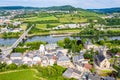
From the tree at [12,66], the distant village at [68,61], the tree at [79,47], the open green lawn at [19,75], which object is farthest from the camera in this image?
the tree at [79,47]

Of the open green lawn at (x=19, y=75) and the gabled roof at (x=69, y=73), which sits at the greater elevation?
the gabled roof at (x=69, y=73)

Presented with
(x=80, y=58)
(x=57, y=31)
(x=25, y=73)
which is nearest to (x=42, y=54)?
Result: (x=80, y=58)

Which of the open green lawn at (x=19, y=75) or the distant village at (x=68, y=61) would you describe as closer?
the open green lawn at (x=19, y=75)

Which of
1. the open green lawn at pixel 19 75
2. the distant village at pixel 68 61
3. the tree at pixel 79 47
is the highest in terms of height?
the tree at pixel 79 47

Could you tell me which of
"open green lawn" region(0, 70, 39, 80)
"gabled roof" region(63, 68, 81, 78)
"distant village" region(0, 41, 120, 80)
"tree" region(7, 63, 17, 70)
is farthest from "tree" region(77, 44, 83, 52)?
"tree" region(7, 63, 17, 70)

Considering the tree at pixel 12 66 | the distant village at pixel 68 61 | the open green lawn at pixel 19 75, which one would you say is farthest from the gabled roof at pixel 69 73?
the tree at pixel 12 66

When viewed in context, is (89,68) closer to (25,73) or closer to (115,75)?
(115,75)

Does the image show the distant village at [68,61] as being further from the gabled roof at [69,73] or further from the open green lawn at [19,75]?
the open green lawn at [19,75]

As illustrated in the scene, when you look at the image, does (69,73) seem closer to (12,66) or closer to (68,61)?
(68,61)
